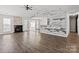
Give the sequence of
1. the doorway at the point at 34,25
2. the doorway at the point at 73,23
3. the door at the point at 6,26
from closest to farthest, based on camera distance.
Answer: the doorway at the point at 73,23, the door at the point at 6,26, the doorway at the point at 34,25

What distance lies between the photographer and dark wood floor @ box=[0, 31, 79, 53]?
2547 mm

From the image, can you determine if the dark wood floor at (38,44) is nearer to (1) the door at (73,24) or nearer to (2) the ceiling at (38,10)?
(1) the door at (73,24)

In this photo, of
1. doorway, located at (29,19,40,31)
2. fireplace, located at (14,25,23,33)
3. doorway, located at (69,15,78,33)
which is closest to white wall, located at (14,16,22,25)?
fireplace, located at (14,25,23,33)

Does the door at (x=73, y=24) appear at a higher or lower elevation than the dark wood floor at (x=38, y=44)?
higher

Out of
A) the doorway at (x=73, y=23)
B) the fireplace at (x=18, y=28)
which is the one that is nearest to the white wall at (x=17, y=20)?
the fireplace at (x=18, y=28)

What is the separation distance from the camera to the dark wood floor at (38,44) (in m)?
2.55

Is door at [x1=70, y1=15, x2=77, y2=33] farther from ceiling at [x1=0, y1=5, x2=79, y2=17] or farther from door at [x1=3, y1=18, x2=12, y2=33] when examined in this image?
door at [x1=3, y1=18, x2=12, y2=33]

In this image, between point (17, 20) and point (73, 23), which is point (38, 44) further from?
point (73, 23)

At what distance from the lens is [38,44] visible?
262cm

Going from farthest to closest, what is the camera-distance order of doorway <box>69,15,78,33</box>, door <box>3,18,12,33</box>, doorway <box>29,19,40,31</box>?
doorway <box>29,19,40,31</box> < door <box>3,18,12,33</box> < doorway <box>69,15,78,33</box>

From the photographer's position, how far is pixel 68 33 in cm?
258
